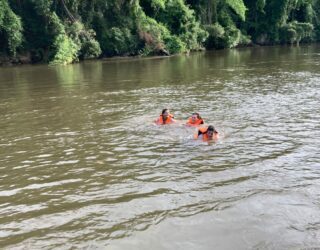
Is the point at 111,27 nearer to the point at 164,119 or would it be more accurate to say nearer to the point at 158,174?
the point at 164,119

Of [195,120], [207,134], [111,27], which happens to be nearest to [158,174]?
[207,134]

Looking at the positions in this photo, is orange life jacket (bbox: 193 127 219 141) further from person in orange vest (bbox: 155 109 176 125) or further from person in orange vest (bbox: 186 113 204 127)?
person in orange vest (bbox: 155 109 176 125)

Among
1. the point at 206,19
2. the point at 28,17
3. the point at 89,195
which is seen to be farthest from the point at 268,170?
the point at 206,19

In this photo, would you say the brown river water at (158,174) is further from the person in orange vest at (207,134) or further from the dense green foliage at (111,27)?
the dense green foliage at (111,27)

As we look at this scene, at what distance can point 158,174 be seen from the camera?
10.2 metres

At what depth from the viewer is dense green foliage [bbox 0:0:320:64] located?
40.5 meters

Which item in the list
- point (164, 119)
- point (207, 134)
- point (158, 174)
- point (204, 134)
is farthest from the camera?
point (164, 119)

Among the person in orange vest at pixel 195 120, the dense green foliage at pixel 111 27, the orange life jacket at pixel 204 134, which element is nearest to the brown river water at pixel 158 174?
the orange life jacket at pixel 204 134

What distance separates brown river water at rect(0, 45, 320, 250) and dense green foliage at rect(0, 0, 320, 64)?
21252mm

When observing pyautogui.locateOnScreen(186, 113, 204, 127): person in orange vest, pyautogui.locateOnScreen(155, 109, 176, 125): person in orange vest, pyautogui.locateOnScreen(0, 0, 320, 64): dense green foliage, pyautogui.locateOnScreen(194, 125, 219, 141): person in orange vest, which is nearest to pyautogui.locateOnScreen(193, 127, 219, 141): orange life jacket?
pyautogui.locateOnScreen(194, 125, 219, 141): person in orange vest

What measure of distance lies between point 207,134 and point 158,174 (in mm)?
2968

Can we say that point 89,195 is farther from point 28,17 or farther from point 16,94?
point 28,17

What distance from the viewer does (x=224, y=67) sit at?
3350 cm

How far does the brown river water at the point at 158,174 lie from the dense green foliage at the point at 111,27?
21252 millimetres
